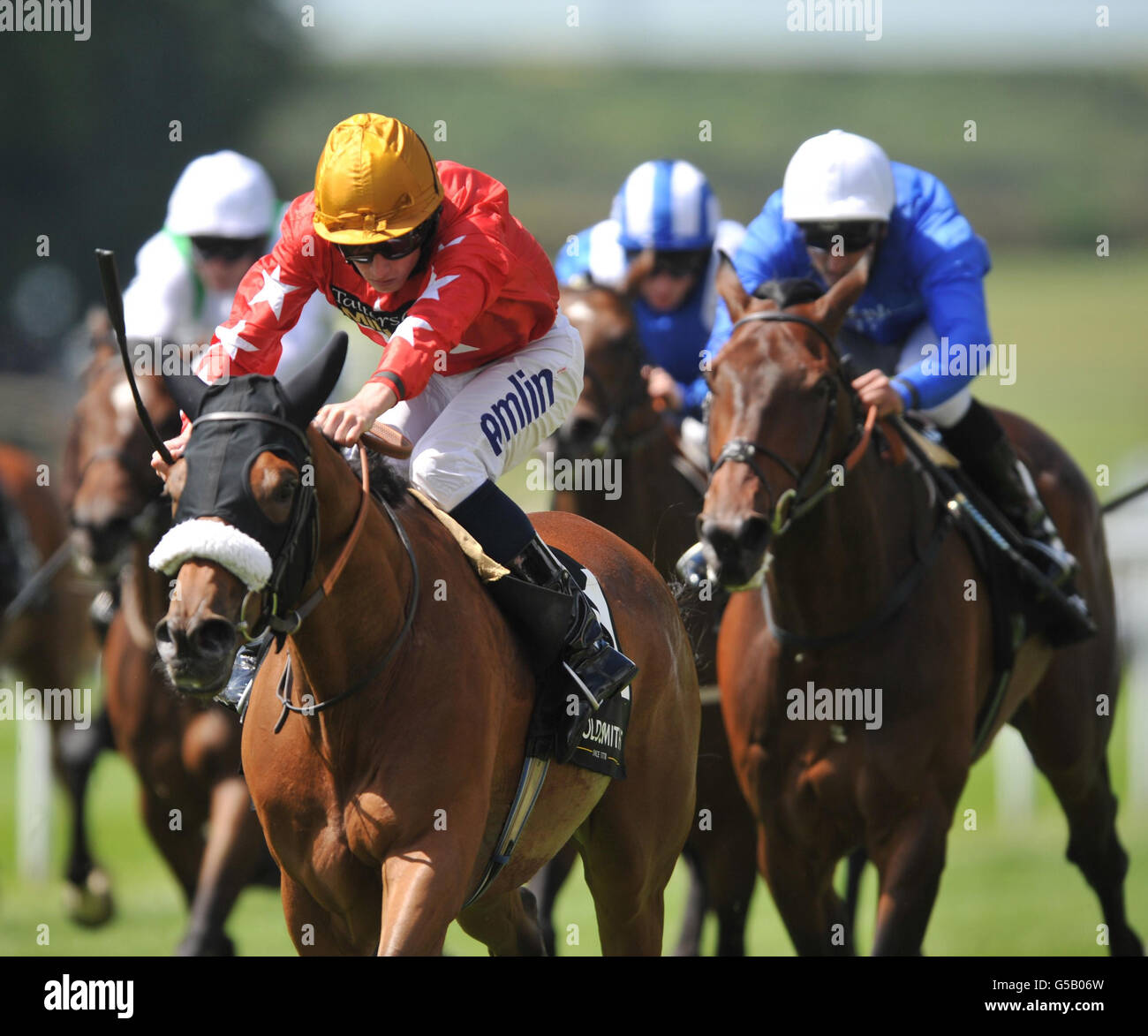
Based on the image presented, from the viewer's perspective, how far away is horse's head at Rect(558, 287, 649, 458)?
7.20m

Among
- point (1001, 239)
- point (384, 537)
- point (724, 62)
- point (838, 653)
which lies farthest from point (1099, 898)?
point (724, 62)

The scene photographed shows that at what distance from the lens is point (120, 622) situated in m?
7.06

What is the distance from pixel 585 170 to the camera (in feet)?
188

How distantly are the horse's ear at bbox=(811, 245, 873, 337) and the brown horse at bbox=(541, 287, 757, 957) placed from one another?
143cm

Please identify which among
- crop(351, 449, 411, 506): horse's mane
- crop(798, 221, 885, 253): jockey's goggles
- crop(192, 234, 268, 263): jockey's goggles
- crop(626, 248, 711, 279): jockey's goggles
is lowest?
crop(351, 449, 411, 506): horse's mane

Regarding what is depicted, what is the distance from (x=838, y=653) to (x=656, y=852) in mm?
991

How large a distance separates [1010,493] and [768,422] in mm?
1523

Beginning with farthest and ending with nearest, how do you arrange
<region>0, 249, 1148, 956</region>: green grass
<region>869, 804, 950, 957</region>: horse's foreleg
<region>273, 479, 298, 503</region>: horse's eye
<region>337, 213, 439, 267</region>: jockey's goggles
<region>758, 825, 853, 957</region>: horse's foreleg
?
<region>0, 249, 1148, 956</region>: green grass, <region>758, 825, 853, 957</region>: horse's foreleg, <region>869, 804, 950, 957</region>: horse's foreleg, <region>337, 213, 439, 267</region>: jockey's goggles, <region>273, 479, 298, 503</region>: horse's eye

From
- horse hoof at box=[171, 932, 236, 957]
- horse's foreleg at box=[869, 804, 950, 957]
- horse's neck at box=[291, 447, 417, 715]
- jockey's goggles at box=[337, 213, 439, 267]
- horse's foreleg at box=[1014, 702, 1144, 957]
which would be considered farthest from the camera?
horse's foreleg at box=[1014, 702, 1144, 957]

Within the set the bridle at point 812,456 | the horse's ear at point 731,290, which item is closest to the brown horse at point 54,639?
the horse's ear at point 731,290

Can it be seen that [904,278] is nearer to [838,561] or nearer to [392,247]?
[838,561]

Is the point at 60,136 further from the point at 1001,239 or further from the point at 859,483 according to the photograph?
the point at 859,483

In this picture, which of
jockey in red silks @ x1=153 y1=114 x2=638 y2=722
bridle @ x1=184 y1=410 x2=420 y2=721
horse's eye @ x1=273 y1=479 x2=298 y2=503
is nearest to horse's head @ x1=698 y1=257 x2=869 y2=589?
jockey in red silks @ x1=153 y1=114 x2=638 y2=722

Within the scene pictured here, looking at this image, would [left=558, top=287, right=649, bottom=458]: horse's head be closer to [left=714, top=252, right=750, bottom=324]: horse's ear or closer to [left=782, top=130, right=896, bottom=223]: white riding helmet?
[left=782, top=130, right=896, bottom=223]: white riding helmet
